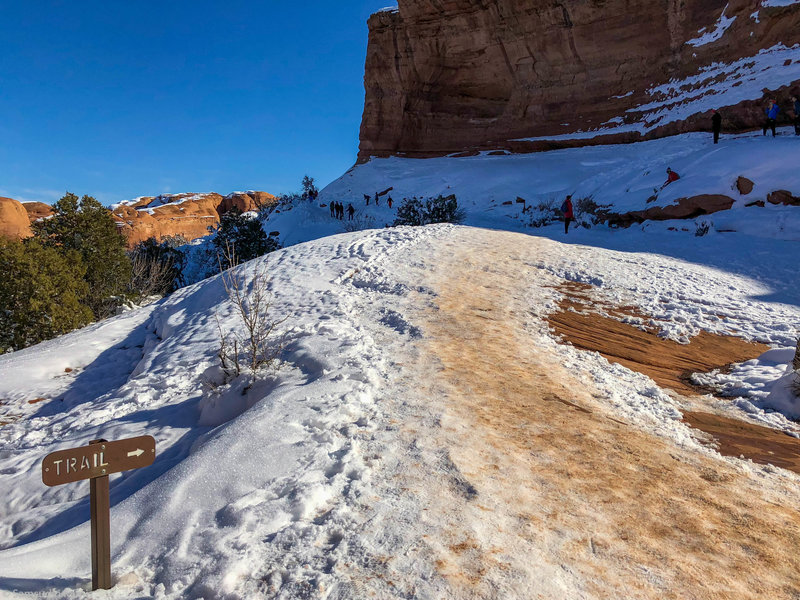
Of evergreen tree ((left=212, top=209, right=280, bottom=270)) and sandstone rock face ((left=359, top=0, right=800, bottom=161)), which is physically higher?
sandstone rock face ((left=359, top=0, right=800, bottom=161))

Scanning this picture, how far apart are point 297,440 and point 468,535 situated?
1.47m

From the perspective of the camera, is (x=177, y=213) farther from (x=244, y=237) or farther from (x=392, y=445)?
(x=392, y=445)

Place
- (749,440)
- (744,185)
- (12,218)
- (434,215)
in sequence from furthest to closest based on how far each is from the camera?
(12,218) → (434,215) → (744,185) → (749,440)

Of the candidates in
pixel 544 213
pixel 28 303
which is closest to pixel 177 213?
pixel 544 213

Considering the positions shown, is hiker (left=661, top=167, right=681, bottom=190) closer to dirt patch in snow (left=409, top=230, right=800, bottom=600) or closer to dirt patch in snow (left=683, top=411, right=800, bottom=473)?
dirt patch in snow (left=683, top=411, right=800, bottom=473)

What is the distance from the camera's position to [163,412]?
16.8 feet

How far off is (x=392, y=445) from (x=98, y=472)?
5.83 feet

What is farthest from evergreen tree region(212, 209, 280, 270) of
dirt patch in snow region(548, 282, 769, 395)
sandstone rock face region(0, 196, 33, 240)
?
dirt patch in snow region(548, 282, 769, 395)

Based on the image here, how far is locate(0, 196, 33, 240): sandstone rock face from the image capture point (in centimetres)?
3212

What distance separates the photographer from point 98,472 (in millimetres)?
2338

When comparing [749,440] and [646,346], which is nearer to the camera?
[749,440]

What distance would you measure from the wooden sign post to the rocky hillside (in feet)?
146

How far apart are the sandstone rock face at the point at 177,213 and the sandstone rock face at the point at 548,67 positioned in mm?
20425

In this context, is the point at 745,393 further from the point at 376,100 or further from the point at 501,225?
the point at 376,100
